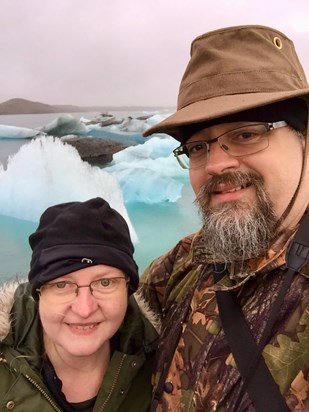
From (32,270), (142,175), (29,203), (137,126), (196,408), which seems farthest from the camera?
(137,126)

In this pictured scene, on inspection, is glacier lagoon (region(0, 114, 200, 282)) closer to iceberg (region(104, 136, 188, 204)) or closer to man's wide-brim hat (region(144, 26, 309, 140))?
iceberg (region(104, 136, 188, 204))

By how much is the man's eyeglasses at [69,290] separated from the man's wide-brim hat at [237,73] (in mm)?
407

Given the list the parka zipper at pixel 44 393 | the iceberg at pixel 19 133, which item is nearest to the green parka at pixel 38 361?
the parka zipper at pixel 44 393

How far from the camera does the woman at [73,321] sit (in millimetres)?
844

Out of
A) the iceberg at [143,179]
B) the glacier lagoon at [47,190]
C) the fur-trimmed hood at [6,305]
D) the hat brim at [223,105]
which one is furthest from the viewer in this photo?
the iceberg at [143,179]

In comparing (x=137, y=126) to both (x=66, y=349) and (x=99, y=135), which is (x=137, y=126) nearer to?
(x=99, y=135)

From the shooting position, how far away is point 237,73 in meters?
0.86

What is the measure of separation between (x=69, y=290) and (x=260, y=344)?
0.43m

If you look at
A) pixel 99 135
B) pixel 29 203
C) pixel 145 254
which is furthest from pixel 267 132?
pixel 99 135

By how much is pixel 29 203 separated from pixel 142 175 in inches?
43.2

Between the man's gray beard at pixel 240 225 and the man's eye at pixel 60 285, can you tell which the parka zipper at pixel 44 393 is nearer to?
the man's eye at pixel 60 285

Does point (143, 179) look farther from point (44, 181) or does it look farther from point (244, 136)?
point (244, 136)

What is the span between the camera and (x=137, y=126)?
4234 mm

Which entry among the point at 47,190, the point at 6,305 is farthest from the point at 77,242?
the point at 47,190
